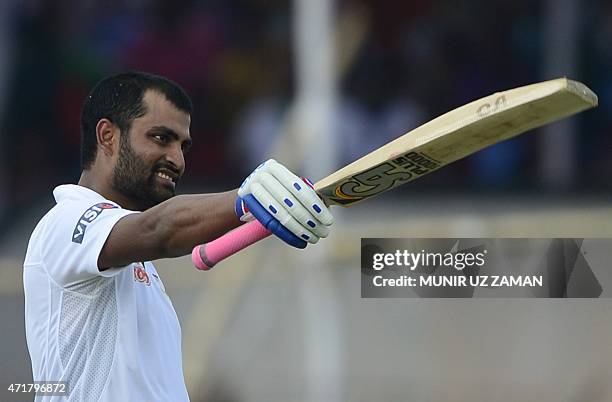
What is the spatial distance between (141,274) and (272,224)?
2.17ft

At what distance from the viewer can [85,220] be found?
256cm

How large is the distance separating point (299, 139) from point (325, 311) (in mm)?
818

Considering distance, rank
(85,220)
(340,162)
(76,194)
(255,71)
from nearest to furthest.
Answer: (85,220)
(76,194)
(340,162)
(255,71)

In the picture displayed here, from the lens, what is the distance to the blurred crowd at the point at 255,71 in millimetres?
5820

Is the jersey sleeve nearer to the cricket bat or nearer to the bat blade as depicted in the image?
the cricket bat

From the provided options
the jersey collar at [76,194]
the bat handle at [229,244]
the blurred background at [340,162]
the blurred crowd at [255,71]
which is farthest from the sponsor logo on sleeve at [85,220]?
the blurred crowd at [255,71]

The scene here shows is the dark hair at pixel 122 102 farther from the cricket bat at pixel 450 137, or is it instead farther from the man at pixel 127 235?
the cricket bat at pixel 450 137

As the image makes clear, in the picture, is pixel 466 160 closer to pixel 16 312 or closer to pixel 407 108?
pixel 407 108

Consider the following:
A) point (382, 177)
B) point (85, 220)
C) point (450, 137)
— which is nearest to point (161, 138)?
point (85, 220)

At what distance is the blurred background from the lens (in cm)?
531

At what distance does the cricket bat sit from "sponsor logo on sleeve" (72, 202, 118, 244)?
0.30m

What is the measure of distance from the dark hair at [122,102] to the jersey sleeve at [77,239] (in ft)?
0.95

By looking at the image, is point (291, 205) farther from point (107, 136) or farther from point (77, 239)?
point (107, 136)

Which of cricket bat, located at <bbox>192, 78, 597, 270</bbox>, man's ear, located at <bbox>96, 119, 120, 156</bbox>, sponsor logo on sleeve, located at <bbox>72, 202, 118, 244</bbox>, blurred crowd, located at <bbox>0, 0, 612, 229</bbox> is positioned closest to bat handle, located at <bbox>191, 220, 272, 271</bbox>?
cricket bat, located at <bbox>192, 78, 597, 270</bbox>
